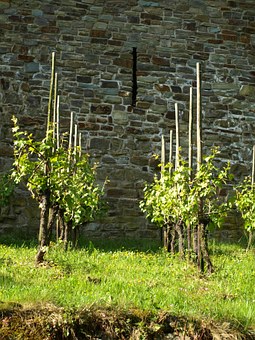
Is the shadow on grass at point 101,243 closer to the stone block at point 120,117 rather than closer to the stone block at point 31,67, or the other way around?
the stone block at point 120,117

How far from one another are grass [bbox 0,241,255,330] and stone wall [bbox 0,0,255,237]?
2152 millimetres

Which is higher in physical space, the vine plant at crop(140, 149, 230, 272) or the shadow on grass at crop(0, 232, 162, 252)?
the vine plant at crop(140, 149, 230, 272)

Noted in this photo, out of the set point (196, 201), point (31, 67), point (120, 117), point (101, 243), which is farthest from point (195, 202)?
point (31, 67)

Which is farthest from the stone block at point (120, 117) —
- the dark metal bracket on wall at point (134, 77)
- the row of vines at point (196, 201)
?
the row of vines at point (196, 201)

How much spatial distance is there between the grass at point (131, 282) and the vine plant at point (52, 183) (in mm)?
350

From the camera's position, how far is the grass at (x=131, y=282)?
3432mm

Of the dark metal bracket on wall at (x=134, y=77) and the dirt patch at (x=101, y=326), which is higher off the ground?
the dark metal bracket on wall at (x=134, y=77)

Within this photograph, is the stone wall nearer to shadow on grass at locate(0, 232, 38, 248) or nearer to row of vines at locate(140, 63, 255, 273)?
shadow on grass at locate(0, 232, 38, 248)

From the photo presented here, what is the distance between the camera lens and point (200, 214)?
4938mm

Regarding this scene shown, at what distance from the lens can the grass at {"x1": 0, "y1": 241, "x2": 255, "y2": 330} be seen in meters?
3.43

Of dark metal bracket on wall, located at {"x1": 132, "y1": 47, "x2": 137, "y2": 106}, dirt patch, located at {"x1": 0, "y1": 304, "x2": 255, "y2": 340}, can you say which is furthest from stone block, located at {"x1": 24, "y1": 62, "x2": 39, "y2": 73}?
dirt patch, located at {"x1": 0, "y1": 304, "x2": 255, "y2": 340}

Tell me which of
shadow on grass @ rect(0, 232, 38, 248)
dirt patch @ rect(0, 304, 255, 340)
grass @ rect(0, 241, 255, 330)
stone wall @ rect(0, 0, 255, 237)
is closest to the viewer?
dirt patch @ rect(0, 304, 255, 340)

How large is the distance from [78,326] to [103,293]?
0.51 meters

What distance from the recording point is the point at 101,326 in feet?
10.7
